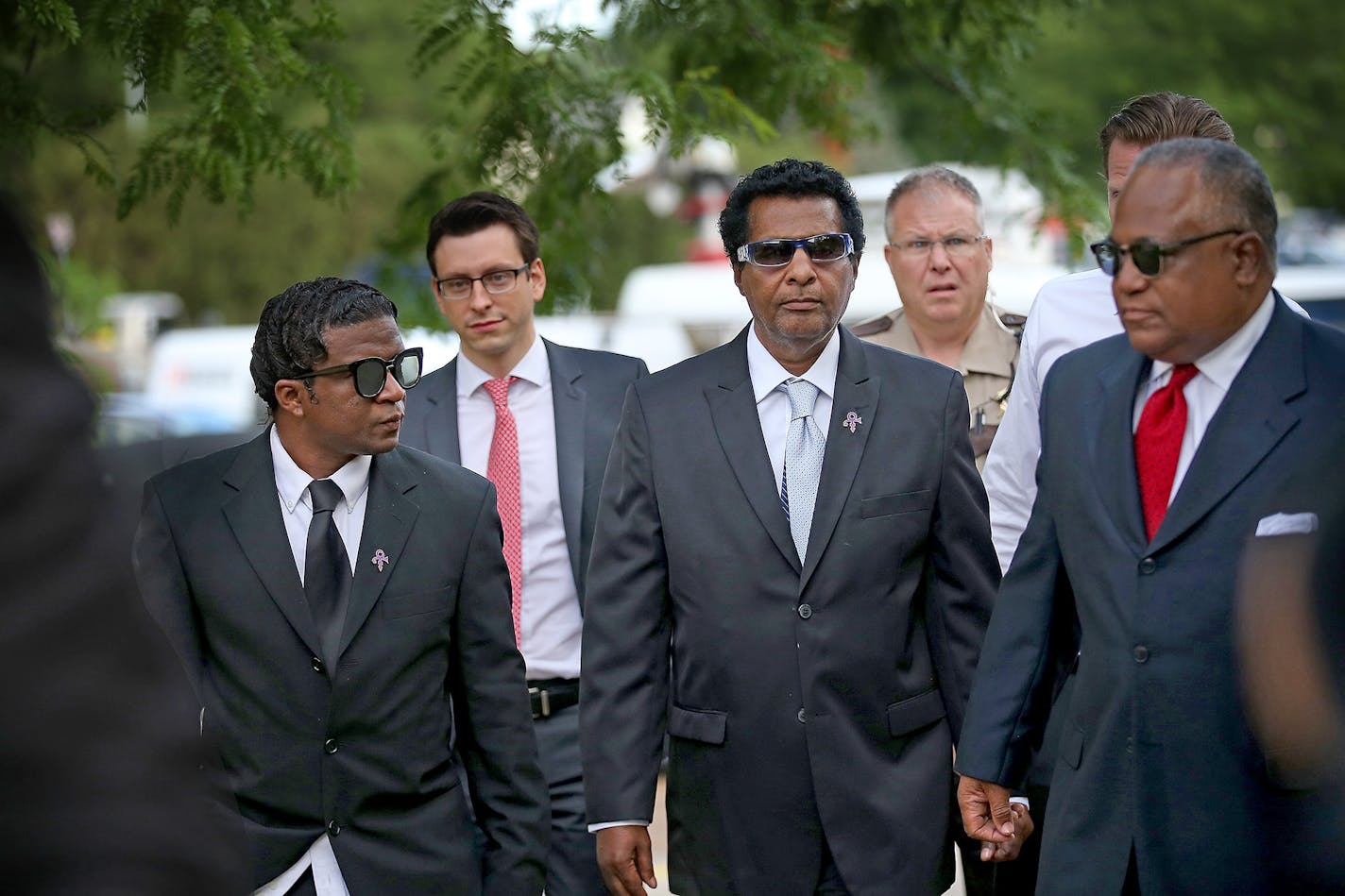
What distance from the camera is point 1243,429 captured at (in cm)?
336

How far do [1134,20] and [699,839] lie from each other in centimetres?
2298

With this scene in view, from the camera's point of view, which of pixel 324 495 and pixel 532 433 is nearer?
pixel 324 495

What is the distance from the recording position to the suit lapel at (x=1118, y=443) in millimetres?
3506

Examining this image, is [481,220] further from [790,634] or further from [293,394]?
[790,634]

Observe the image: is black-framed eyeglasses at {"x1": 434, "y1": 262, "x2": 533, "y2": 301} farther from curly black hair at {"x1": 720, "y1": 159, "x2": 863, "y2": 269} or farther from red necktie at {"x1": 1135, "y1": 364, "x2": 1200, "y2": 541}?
red necktie at {"x1": 1135, "y1": 364, "x2": 1200, "y2": 541}

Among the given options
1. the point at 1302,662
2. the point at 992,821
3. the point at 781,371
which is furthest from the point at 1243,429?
the point at 781,371

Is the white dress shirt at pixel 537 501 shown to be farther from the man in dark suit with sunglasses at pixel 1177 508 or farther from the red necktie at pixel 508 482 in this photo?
the man in dark suit with sunglasses at pixel 1177 508

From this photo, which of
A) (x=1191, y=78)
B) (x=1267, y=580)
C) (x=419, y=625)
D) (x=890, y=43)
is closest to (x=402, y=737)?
(x=419, y=625)

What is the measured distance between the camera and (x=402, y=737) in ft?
13.7

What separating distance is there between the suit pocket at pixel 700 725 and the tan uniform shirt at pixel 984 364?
1.90 metres

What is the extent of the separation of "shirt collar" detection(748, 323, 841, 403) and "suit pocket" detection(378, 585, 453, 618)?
1020 millimetres

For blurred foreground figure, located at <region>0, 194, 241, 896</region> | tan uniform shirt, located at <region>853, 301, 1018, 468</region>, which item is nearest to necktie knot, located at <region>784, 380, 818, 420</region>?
tan uniform shirt, located at <region>853, 301, 1018, 468</region>

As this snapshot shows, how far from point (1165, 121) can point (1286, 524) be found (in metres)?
1.94

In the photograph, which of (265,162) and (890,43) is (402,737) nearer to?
→ (265,162)
